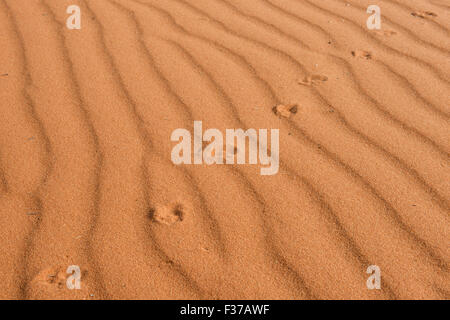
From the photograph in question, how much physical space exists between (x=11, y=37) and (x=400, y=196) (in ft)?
7.66

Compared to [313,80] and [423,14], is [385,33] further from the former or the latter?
[313,80]

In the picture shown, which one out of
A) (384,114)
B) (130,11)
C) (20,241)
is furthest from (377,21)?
(20,241)

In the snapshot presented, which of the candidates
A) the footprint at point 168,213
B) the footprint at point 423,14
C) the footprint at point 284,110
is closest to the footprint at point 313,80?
the footprint at point 284,110

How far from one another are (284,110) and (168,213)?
81cm

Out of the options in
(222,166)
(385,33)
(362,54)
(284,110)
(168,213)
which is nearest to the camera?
(168,213)

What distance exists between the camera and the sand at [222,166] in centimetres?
139

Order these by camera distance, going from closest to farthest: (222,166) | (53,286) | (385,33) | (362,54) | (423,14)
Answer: (53,286) → (222,166) → (362,54) → (385,33) → (423,14)

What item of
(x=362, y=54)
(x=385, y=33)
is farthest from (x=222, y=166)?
(x=385, y=33)

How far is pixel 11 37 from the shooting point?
2.60 metres

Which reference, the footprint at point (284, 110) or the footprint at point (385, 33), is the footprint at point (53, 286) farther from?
the footprint at point (385, 33)

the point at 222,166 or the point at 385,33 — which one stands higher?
the point at 385,33

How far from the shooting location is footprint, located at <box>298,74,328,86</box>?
226 cm

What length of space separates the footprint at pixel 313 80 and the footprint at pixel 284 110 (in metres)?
0.23

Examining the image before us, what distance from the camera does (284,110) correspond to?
81.1 inches
